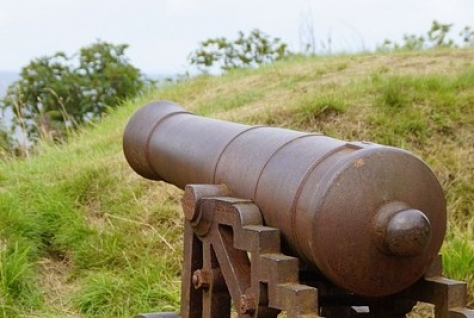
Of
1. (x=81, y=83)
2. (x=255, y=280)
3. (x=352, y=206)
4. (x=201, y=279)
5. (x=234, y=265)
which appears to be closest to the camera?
(x=352, y=206)

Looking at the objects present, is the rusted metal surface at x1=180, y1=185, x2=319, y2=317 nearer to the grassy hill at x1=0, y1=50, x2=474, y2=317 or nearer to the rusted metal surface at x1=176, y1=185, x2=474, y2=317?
Answer: the rusted metal surface at x1=176, y1=185, x2=474, y2=317

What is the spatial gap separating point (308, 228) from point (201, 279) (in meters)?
0.91

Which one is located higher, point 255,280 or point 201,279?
point 255,280

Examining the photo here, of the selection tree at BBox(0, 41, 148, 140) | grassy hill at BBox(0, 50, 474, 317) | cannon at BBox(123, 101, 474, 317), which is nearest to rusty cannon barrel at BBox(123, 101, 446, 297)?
cannon at BBox(123, 101, 474, 317)

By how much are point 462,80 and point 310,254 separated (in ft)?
18.6

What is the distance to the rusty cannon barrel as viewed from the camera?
361 cm

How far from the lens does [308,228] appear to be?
3.70m

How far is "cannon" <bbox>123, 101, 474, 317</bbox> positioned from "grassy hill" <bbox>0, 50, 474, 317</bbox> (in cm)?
233

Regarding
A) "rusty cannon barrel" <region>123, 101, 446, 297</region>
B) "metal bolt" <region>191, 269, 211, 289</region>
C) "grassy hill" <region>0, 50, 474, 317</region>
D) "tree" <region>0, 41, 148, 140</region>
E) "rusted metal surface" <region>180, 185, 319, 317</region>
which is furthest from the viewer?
"tree" <region>0, 41, 148, 140</region>

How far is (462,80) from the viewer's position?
30.0ft

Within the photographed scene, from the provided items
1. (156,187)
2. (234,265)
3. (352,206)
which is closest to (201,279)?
(234,265)

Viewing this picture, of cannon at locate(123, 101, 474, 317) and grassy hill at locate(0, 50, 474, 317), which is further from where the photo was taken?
grassy hill at locate(0, 50, 474, 317)

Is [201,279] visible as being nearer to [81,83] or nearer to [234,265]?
[234,265]

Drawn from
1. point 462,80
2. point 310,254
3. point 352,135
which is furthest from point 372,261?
point 462,80
